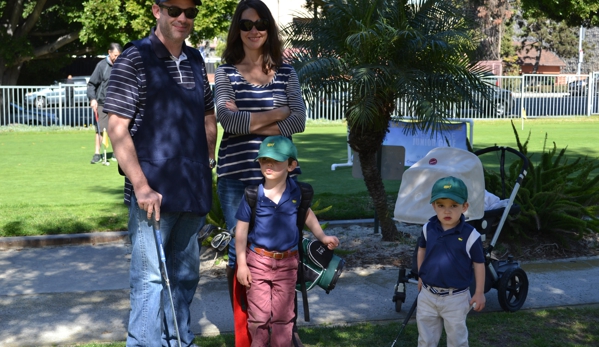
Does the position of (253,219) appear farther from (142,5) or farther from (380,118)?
(142,5)

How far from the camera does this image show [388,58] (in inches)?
260

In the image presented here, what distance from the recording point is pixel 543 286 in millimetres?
6223

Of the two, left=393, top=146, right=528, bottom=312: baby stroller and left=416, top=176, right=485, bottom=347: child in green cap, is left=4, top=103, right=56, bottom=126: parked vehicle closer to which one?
Result: left=393, top=146, right=528, bottom=312: baby stroller

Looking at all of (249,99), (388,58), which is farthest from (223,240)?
(388,58)

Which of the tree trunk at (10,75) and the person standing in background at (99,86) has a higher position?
the tree trunk at (10,75)

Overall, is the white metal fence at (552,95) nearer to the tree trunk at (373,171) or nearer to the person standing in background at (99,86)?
the person standing in background at (99,86)

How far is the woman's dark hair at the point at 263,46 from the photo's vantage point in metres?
4.50

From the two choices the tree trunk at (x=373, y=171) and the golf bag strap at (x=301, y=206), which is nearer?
the golf bag strap at (x=301, y=206)

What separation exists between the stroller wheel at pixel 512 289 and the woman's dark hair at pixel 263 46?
224 centimetres

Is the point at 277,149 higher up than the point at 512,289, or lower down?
higher up

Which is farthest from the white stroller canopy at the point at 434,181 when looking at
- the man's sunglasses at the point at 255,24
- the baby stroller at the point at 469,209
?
the man's sunglasses at the point at 255,24

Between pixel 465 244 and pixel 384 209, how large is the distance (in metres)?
3.09

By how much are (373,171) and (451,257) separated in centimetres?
298

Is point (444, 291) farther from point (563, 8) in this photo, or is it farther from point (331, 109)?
point (563, 8)
